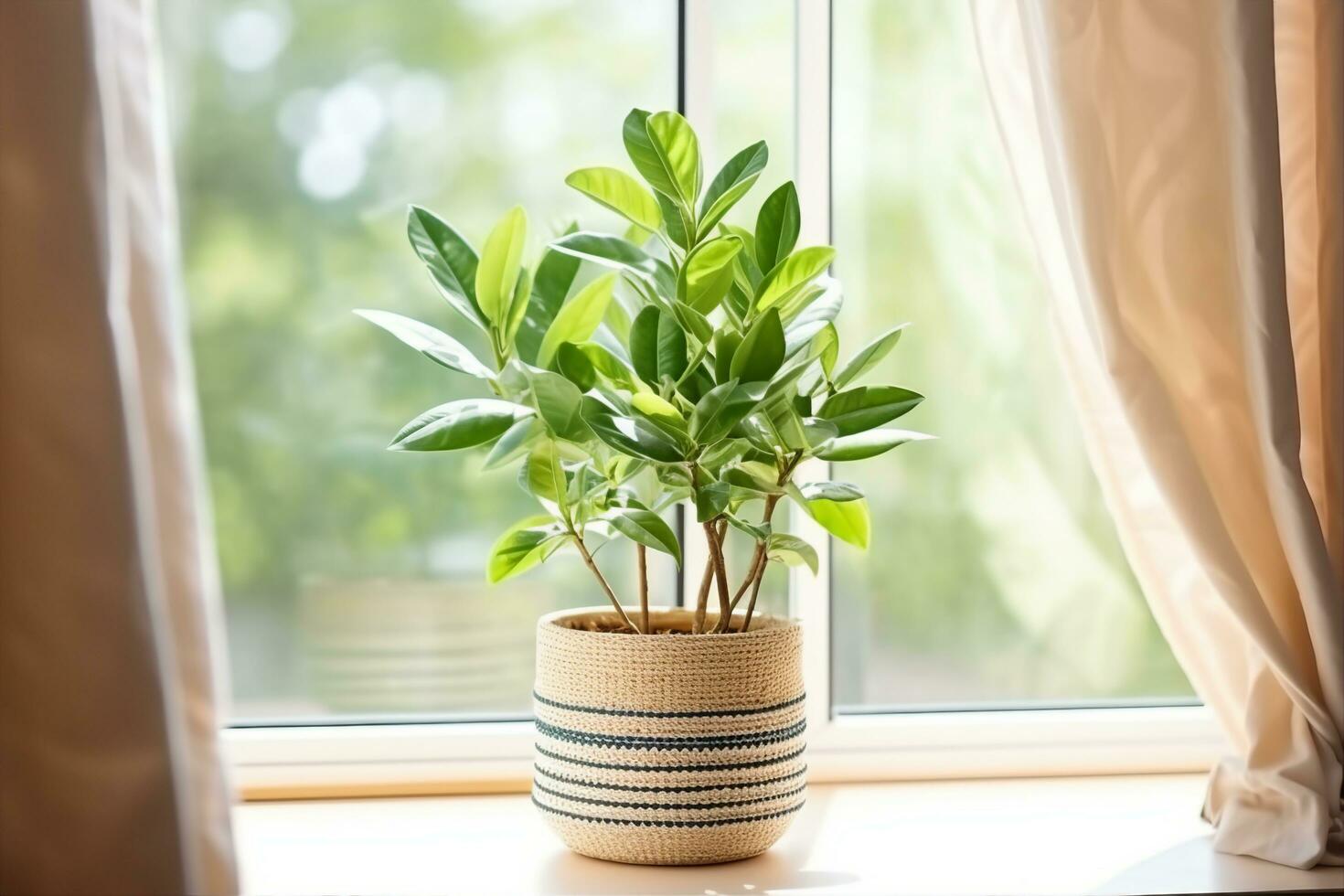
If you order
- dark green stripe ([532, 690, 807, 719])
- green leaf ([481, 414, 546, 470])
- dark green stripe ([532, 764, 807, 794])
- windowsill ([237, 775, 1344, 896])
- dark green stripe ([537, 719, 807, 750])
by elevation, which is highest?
green leaf ([481, 414, 546, 470])

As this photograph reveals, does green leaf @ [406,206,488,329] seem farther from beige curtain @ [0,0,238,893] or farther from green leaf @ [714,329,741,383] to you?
beige curtain @ [0,0,238,893]

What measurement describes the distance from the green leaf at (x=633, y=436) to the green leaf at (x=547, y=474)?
71 millimetres

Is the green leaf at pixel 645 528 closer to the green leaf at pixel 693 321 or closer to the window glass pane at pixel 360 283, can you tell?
the green leaf at pixel 693 321

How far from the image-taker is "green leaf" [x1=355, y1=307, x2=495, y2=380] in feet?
3.57

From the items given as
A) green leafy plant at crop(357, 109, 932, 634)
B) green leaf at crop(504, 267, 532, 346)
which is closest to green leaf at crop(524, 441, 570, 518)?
green leafy plant at crop(357, 109, 932, 634)

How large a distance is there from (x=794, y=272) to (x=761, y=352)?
94mm

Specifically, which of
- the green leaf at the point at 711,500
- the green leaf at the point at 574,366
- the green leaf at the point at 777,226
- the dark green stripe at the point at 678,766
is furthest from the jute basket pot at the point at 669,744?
the green leaf at the point at 777,226

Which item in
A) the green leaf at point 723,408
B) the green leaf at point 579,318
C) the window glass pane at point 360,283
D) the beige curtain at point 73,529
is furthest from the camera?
the window glass pane at point 360,283

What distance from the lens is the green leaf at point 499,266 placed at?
3.69 ft

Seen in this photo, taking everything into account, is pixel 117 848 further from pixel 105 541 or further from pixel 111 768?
pixel 105 541

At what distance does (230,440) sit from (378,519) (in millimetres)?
172

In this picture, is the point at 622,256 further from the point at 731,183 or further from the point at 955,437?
the point at 955,437

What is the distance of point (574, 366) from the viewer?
110 centimetres

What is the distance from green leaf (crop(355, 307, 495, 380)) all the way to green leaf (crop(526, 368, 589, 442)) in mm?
74
